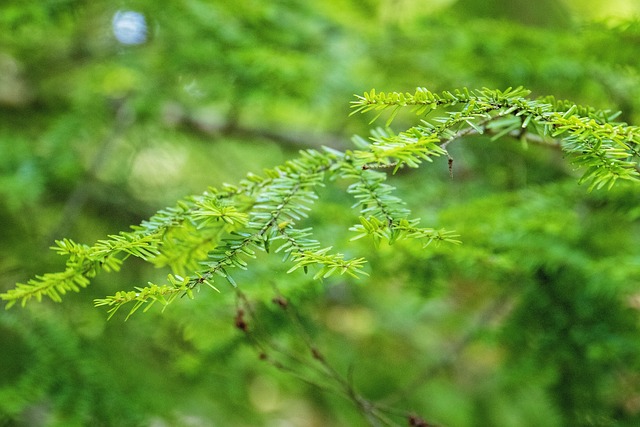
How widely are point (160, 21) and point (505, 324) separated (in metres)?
1.32

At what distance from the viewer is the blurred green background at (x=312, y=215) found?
Answer: 134 centimetres

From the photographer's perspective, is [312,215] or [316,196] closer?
[316,196]

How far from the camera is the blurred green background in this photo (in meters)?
1.34

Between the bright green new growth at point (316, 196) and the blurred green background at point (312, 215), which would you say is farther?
the blurred green background at point (312, 215)

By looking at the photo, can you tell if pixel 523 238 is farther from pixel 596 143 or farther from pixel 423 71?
pixel 423 71

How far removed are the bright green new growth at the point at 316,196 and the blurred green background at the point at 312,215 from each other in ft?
1.13

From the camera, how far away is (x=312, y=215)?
5.17ft

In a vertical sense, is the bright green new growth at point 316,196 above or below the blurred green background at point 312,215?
above

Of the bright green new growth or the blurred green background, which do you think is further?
the blurred green background

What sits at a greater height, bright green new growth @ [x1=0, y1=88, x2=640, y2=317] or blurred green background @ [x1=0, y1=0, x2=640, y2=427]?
bright green new growth @ [x1=0, y1=88, x2=640, y2=317]

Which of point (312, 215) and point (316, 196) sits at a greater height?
point (316, 196)

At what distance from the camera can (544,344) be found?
1.38 m

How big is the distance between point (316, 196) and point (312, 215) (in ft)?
2.50

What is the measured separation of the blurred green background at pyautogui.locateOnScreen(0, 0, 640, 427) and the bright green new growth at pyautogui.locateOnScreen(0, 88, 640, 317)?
1.13 ft
